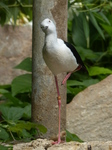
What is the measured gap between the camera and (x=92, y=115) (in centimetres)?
440

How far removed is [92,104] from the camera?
4457 millimetres

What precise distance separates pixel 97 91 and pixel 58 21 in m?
1.01

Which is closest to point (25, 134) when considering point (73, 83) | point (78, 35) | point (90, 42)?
point (73, 83)

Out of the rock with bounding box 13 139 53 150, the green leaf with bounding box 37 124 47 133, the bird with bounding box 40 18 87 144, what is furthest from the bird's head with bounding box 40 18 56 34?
the green leaf with bounding box 37 124 47 133

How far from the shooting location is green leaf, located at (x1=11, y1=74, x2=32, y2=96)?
485cm

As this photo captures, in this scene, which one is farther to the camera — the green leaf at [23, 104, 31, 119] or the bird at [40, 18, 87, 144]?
the green leaf at [23, 104, 31, 119]

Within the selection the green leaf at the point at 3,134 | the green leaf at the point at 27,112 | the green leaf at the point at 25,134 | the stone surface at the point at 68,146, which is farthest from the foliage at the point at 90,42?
the stone surface at the point at 68,146

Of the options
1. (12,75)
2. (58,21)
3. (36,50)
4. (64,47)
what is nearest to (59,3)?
(58,21)

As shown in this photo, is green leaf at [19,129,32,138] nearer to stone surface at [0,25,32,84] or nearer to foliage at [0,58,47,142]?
foliage at [0,58,47,142]

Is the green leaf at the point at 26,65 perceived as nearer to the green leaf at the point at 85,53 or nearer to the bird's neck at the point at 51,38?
the green leaf at the point at 85,53

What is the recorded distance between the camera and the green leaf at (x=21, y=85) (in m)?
4.85

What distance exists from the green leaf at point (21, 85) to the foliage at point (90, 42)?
1.45 ft

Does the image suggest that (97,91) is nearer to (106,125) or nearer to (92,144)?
(106,125)

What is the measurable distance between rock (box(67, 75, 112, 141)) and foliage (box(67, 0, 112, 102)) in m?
0.44
